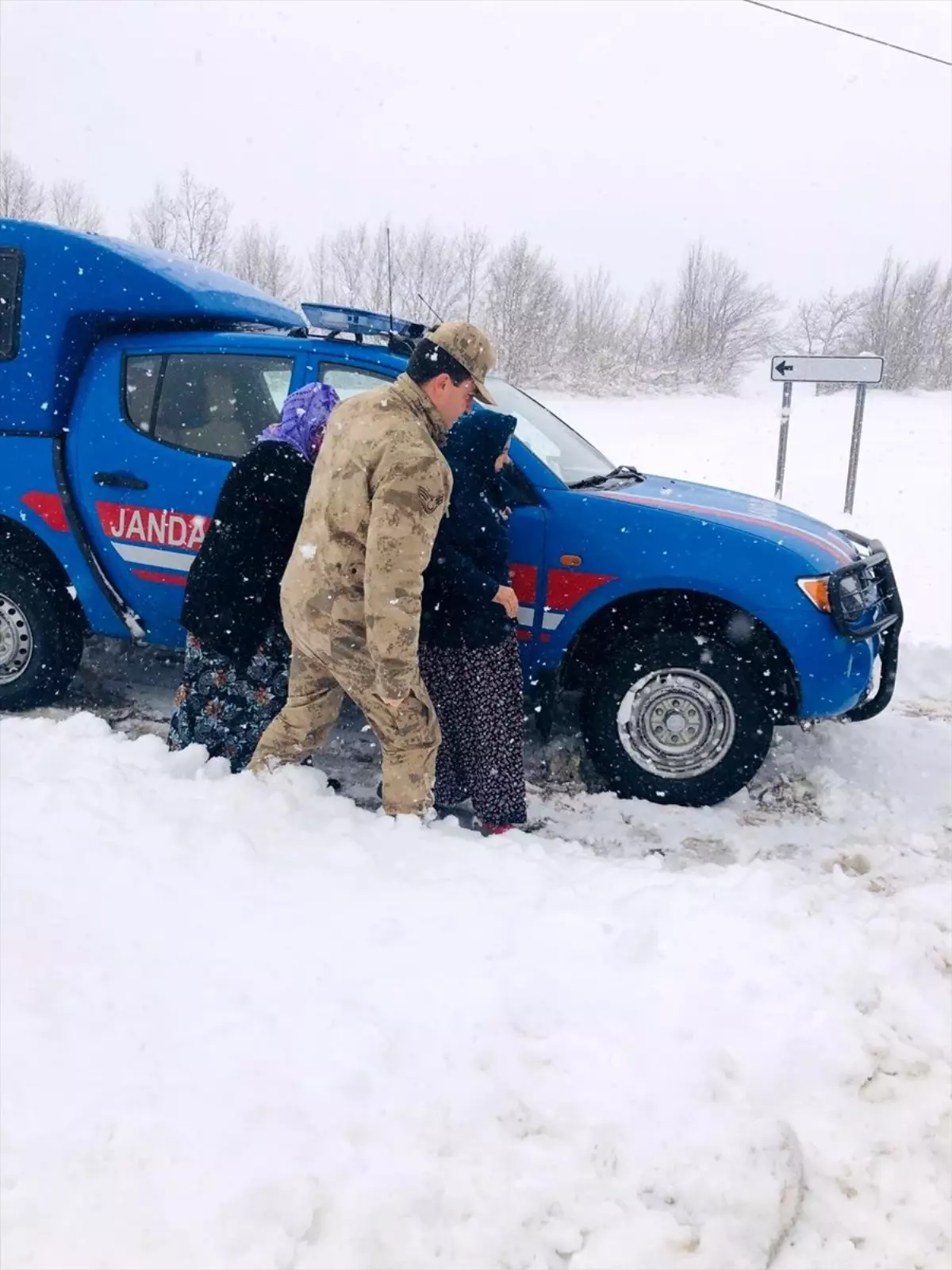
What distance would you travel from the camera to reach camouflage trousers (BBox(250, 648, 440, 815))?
10.3 feet

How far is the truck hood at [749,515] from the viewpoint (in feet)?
11.9

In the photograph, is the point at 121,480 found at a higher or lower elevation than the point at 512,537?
higher

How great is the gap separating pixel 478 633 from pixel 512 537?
0.55 metres

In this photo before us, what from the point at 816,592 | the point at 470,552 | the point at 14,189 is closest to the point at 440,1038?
the point at 470,552

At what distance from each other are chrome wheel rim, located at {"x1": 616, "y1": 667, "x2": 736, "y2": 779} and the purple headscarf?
62.0 inches

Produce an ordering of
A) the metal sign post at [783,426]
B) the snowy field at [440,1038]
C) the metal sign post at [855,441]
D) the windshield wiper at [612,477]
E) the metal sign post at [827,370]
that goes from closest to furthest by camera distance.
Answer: the snowy field at [440,1038], the windshield wiper at [612,477], the metal sign post at [827,370], the metal sign post at [855,441], the metal sign post at [783,426]

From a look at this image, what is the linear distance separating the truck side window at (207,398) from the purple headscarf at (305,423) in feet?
2.21

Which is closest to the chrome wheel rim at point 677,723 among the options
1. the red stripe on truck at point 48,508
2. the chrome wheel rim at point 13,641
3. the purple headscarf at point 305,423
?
the purple headscarf at point 305,423

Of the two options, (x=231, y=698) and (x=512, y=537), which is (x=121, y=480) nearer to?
(x=231, y=698)

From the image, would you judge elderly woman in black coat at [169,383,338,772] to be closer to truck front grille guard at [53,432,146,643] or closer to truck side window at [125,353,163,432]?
truck front grille guard at [53,432,146,643]

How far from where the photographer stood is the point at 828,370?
816 centimetres

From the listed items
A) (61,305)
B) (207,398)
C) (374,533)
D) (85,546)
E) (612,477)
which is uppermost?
(61,305)

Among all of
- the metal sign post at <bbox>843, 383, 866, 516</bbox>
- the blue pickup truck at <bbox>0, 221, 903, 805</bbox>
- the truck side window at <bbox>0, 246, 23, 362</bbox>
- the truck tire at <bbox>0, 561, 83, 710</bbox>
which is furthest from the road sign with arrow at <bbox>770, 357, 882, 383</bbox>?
the truck tire at <bbox>0, 561, 83, 710</bbox>

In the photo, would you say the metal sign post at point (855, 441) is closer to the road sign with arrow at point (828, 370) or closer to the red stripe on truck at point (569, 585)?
the road sign with arrow at point (828, 370)
